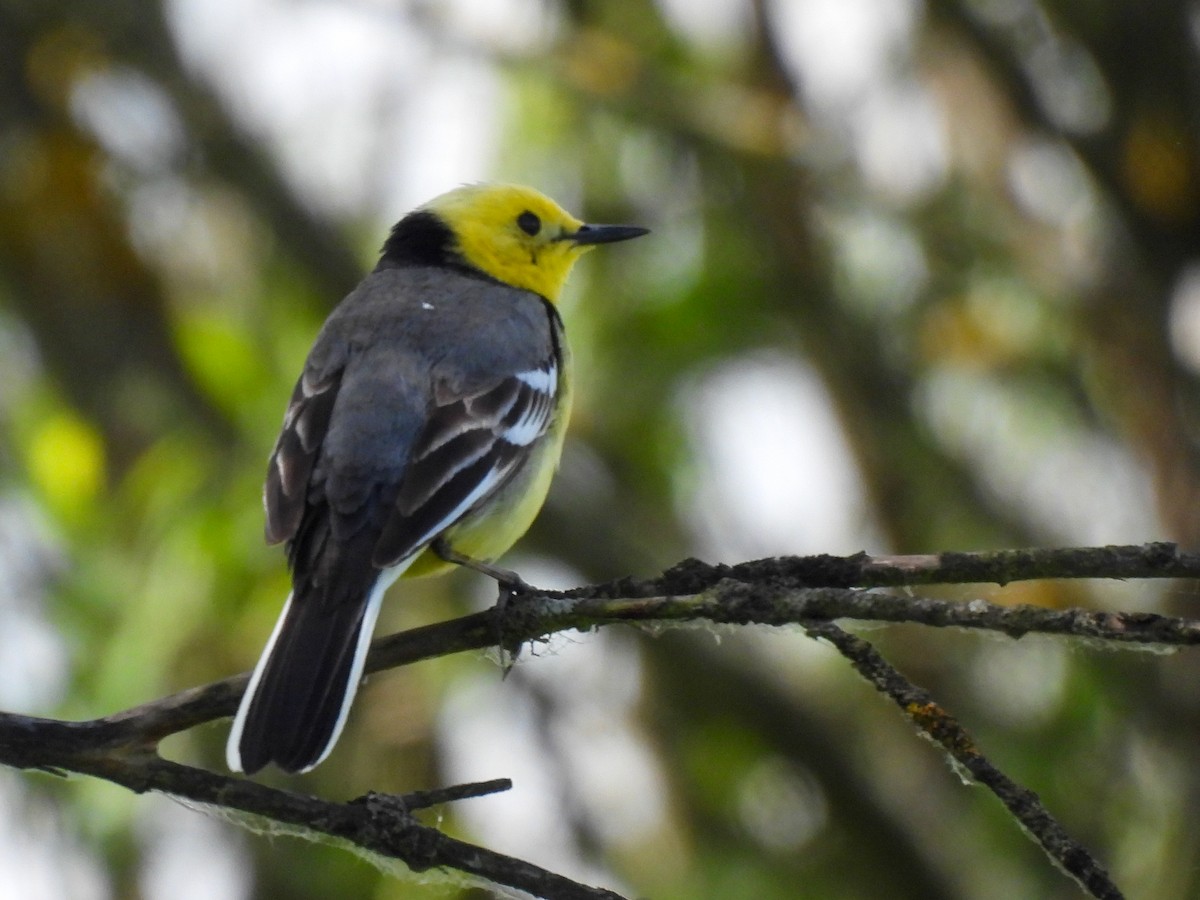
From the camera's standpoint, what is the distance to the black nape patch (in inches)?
A: 256

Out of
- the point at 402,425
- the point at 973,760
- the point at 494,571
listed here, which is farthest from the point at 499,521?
the point at 973,760

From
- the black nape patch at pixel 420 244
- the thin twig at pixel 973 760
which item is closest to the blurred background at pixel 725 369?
the black nape patch at pixel 420 244

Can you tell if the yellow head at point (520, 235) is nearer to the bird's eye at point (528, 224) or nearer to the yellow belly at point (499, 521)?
the bird's eye at point (528, 224)

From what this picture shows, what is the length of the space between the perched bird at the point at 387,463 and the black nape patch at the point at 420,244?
0.89 ft

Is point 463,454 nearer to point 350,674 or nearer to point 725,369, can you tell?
point 350,674

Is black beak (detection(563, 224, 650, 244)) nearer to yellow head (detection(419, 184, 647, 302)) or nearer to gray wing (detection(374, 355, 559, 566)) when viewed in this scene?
yellow head (detection(419, 184, 647, 302))

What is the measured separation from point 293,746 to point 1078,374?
6.16 meters

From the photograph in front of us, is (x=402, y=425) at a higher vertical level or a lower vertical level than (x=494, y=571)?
higher

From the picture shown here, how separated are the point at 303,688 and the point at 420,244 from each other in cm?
313

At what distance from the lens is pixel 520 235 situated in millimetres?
6688

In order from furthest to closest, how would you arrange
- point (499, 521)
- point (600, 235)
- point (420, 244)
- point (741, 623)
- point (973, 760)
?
point (600, 235), point (420, 244), point (499, 521), point (741, 623), point (973, 760)

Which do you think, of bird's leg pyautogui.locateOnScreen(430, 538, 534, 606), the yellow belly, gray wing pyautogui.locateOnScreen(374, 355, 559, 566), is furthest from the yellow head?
bird's leg pyautogui.locateOnScreen(430, 538, 534, 606)

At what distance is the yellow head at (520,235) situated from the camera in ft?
21.6

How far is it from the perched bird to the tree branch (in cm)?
35
